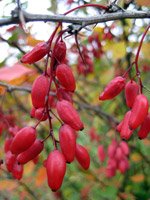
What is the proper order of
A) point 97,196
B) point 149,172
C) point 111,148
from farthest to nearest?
point 149,172 < point 97,196 < point 111,148

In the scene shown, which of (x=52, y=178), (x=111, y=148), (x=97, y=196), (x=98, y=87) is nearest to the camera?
(x=52, y=178)

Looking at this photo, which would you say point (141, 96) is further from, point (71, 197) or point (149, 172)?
point (149, 172)

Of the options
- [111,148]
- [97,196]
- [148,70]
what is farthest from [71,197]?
[148,70]

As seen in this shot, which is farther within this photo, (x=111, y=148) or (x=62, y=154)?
(x=111, y=148)

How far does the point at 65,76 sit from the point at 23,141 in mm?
177

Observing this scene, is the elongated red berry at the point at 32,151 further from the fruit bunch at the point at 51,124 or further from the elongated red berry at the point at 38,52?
the elongated red berry at the point at 38,52

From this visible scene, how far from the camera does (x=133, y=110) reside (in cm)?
93

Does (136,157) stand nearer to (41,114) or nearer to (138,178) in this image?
(138,178)

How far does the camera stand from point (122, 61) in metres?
3.39

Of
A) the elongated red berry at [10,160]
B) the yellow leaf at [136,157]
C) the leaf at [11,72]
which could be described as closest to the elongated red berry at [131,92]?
the elongated red berry at [10,160]

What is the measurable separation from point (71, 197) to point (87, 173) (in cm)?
18

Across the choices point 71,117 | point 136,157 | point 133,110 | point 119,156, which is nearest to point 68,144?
point 71,117

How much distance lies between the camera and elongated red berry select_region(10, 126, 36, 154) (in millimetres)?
913

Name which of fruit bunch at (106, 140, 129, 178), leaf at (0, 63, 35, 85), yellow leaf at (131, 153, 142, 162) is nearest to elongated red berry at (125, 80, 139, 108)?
leaf at (0, 63, 35, 85)
